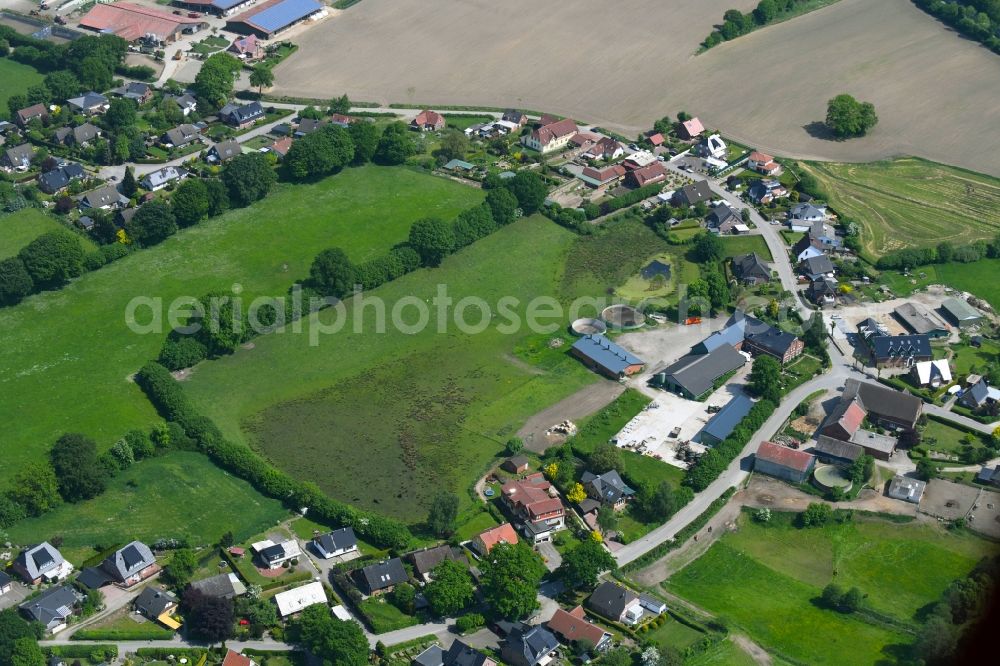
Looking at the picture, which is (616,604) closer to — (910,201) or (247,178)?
(247,178)

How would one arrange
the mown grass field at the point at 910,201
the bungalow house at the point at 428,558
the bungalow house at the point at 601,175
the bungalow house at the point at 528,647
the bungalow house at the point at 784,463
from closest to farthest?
1. the bungalow house at the point at 528,647
2. the bungalow house at the point at 428,558
3. the bungalow house at the point at 784,463
4. the mown grass field at the point at 910,201
5. the bungalow house at the point at 601,175

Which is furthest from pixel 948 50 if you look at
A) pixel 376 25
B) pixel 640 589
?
pixel 640 589

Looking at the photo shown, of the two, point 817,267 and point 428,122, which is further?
point 428,122

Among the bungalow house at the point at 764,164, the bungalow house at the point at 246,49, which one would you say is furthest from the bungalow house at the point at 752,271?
the bungalow house at the point at 246,49

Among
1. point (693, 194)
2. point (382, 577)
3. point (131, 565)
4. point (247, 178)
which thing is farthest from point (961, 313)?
point (131, 565)

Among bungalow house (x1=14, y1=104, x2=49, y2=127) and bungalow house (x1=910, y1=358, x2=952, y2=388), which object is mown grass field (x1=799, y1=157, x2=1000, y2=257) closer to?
bungalow house (x1=910, y1=358, x2=952, y2=388)

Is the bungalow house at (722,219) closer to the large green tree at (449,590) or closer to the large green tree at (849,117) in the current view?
the large green tree at (849,117)

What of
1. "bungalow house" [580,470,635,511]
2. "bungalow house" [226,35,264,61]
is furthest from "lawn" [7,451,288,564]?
"bungalow house" [226,35,264,61]
